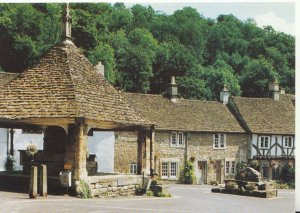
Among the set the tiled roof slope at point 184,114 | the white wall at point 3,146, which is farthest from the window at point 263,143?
the white wall at point 3,146

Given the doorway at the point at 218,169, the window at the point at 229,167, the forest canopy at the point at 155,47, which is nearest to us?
the forest canopy at the point at 155,47

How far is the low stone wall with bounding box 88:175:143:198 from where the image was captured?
14656 mm

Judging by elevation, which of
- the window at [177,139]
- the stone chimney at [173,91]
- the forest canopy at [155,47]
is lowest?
the window at [177,139]

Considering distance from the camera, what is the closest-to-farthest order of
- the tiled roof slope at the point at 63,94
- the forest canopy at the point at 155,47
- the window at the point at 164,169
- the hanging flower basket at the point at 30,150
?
the tiled roof slope at the point at 63,94 → the hanging flower basket at the point at 30,150 → the forest canopy at the point at 155,47 → the window at the point at 164,169

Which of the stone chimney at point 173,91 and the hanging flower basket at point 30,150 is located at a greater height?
the stone chimney at point 173,91

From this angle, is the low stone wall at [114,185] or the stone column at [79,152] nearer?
the stone column at [79,152]

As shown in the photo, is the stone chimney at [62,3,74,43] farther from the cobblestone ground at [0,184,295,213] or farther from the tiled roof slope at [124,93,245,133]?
the tiled roof slope at [124,93,245,133]

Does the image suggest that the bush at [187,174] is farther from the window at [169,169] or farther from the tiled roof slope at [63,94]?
the tiled roof slope at [63,94]

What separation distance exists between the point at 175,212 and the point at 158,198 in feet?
10.5

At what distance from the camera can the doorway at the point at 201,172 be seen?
101 feet

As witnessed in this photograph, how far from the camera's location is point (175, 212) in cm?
1244

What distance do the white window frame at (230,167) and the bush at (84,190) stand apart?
1863 cm

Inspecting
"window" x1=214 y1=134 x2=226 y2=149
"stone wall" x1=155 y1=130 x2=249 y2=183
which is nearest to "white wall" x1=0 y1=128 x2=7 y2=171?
"stone wall" x1=155 y1=130 x2=249 y2=183

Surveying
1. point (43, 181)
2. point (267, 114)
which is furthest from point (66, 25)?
point (267, 114)
